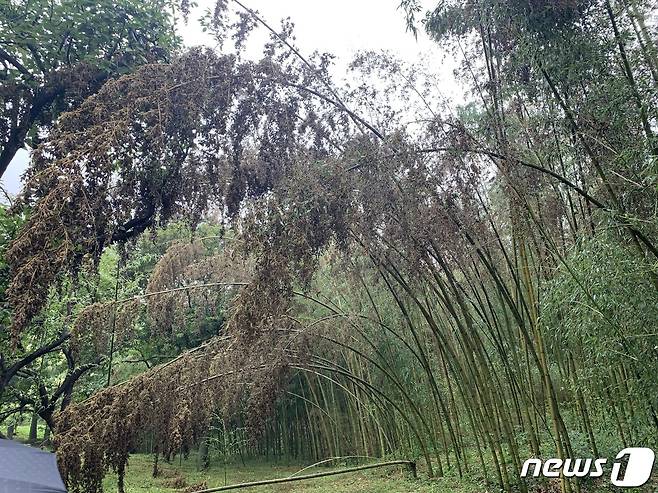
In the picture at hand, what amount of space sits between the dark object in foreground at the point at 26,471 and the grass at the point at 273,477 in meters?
3.29

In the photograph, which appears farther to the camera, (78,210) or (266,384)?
(266,384)

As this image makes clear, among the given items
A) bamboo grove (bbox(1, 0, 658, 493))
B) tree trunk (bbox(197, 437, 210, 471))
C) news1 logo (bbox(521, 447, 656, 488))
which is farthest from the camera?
tree trunk (bbox(197, 437, 210, 471))

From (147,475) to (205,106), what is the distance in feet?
30.0

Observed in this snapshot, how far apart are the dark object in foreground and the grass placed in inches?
130

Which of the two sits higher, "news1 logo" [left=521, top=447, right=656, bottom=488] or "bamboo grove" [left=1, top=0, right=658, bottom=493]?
"bamboo grove" [left=1, top=0, right=658, bottom=493]

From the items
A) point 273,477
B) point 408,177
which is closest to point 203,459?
point 273,477

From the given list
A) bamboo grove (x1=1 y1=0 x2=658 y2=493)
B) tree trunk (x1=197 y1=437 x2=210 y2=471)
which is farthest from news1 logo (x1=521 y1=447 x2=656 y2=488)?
tree trunk (x1=197 y1=437 x2=210 y2=471)

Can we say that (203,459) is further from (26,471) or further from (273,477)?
(26,471)

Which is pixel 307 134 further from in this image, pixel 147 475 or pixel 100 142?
pixel 147 475

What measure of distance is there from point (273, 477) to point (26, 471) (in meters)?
6.28

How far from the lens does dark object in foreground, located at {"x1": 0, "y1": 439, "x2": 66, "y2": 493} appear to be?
2.63 meters

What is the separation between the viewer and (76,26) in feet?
10.9

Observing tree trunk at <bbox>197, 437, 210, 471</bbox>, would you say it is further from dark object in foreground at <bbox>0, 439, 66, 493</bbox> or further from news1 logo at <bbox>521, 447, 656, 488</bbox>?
news1 logo at <bbox>521, 447, 656, 488</bbox>

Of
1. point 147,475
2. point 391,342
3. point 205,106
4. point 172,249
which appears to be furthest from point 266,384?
point 147,475
